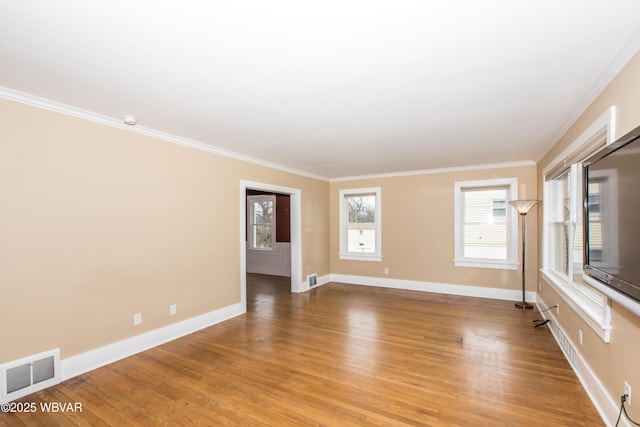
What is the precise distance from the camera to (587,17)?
1542mm

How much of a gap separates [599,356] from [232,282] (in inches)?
160

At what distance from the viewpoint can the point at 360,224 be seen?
6.91m

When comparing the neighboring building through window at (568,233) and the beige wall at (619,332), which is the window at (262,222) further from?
the beige wall at (619,332)

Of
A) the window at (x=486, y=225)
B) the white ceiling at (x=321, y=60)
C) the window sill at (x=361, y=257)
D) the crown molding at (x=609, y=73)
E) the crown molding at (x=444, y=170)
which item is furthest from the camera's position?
the window sill at (x=361, y=257)

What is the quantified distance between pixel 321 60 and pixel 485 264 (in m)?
5.05

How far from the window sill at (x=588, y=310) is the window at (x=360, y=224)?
3.40 meters

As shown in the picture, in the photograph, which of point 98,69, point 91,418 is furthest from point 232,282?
point 98,69

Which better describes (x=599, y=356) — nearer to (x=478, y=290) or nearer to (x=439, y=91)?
(x=439, y=91)

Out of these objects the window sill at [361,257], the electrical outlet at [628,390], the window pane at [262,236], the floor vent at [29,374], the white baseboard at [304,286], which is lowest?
the white baseboard at [304,286]

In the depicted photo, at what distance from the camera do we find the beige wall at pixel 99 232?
8.17 ft

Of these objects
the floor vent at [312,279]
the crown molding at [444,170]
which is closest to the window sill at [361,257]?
the floor vent at [312,279]

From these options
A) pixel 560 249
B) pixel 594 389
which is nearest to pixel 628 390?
pixel 594 389

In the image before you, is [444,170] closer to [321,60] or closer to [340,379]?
[340,379]

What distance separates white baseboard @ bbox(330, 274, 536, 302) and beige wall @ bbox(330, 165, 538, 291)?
0.25ft
